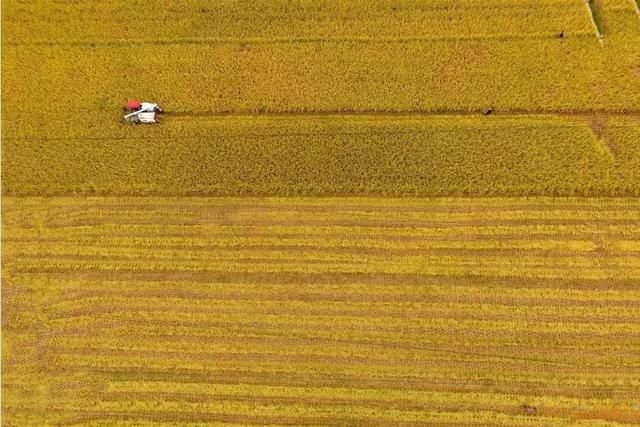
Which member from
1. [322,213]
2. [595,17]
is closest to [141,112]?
[322,213]

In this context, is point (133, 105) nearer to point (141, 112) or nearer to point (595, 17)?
point (141, 112)

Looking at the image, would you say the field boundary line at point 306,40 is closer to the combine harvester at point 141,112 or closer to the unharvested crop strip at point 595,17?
the unharvested crop strip at point 595,17

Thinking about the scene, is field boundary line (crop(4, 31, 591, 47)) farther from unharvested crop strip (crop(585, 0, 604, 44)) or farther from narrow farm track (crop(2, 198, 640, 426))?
narrow farm track (crop(2, 198, 640, 426))

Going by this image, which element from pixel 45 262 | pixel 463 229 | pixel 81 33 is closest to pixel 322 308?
pixel 463 229

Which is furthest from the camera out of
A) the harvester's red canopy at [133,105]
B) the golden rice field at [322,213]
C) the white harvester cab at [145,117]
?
the harvester's red canopy at [133,105]

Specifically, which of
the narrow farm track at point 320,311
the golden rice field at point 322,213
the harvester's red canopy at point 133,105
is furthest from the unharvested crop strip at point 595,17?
the harvester's red canopy at point 133,105

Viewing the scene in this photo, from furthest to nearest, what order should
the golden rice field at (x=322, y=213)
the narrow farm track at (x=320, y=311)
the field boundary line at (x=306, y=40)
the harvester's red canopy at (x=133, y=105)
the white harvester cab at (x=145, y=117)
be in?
the field boundary line at (x=306, y=40), the harvester's red canopy at (x=133, y=105), the white harvester cab at (x=145, y=117), the golden rice field at (x=322, y=213), the narrow farm track at (x=320, y=311)
